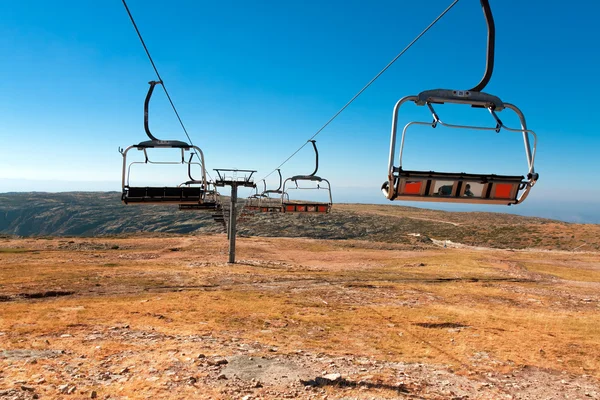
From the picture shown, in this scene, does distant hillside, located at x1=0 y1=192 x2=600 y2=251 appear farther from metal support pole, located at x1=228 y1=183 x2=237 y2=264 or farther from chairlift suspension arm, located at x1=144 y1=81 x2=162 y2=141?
chairlift suspension arm, located at x1=144 y1=81 x2=162 y2=141

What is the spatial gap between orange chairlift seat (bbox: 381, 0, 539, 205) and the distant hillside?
3726cm

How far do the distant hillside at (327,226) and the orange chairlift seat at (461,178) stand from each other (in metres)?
37.3

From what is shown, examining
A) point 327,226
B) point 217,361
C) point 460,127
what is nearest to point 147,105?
point 217,361

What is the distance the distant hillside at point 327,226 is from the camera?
6194cm

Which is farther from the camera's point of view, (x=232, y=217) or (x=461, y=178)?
(x=232, y=217)

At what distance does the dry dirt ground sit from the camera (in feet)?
27.7

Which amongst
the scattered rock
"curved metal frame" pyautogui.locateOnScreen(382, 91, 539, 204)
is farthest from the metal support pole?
"curved metal frame" pyautogui.locateOnScreen(382, 91, 539, 204)

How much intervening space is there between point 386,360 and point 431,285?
14.6m

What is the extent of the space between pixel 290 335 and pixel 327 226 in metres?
68.1

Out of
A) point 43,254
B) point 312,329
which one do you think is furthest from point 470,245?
point 43,254

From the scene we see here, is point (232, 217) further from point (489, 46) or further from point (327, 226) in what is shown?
point (327, 226)

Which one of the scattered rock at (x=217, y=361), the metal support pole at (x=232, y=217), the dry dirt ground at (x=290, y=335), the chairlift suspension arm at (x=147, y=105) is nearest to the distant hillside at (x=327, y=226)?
the metal support pole at (x=232, y=217)

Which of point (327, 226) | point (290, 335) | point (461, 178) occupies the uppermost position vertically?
point (461, 178)

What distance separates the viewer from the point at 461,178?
638cm
